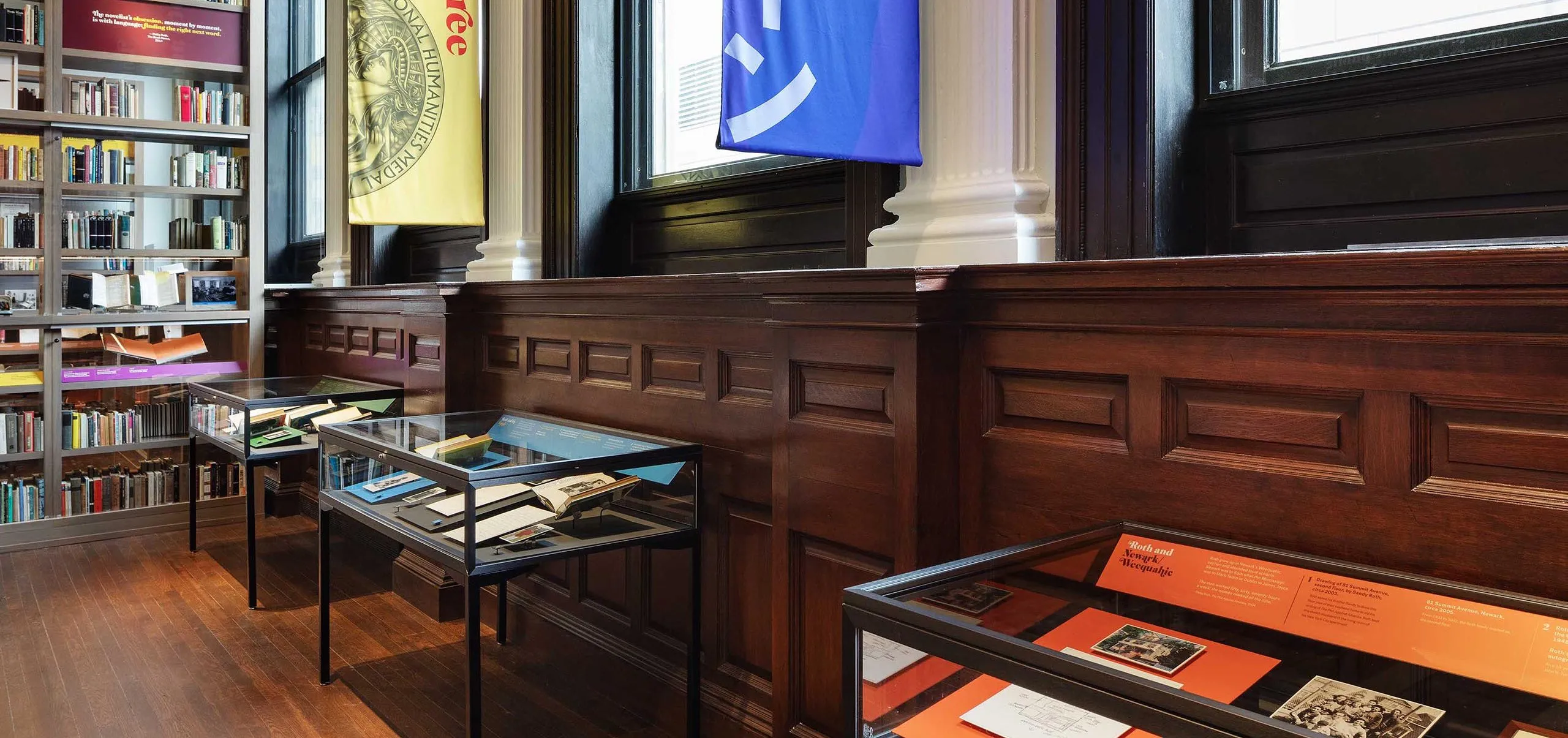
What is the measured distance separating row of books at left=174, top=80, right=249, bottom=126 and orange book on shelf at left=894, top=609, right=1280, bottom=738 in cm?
667

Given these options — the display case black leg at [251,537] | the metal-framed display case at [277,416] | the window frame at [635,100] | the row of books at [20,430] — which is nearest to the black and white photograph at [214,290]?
the row of books at [20,430]

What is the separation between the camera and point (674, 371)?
363cm

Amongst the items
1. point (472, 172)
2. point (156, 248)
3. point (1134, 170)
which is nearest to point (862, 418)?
point (1134, 170)

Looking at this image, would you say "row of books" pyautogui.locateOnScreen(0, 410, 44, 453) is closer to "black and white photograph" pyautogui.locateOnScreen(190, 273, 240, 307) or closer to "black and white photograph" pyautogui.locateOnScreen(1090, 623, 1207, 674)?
"black and white photograph" pyautogui.locateOnScreen(190, 273, 240, 307)

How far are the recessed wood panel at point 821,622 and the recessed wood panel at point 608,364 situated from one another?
1.31 m

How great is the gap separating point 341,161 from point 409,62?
2.09m

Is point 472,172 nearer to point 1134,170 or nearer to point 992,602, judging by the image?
point 1134,170

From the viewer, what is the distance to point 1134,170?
7.98 feet

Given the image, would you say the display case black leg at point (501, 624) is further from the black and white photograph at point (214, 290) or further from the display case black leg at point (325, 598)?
the black and white photograph at point (214, 290)

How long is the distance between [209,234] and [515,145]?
10.3 ft

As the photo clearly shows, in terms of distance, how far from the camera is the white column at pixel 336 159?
6621 mm

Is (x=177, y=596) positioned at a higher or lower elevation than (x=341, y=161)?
lower

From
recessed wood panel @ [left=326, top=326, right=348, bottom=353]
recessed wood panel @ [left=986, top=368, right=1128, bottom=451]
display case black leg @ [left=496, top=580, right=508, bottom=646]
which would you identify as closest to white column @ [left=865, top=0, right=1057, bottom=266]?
recessed wood panel @ [left=986, top=368, right=1128, bottom=451]

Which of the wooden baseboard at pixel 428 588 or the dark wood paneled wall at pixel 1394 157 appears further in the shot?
the wooden baseboard at pixel 428 588
